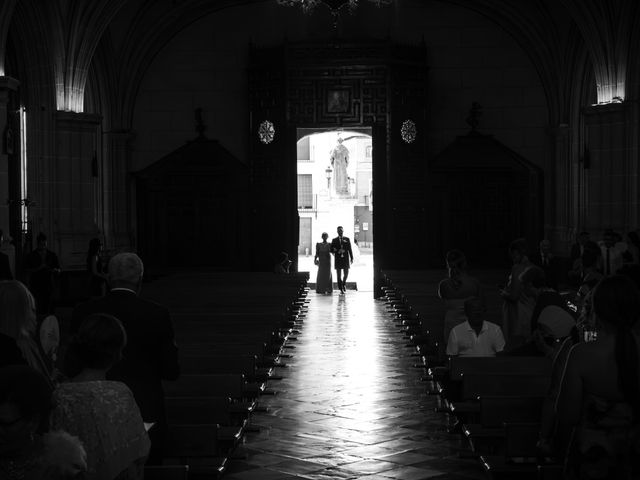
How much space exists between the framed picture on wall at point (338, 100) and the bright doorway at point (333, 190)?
1841 cm

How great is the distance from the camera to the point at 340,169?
46.1 meters

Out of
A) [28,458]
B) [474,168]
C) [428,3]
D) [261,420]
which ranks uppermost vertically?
[428,3]

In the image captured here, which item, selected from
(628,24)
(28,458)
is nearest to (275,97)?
(628,24)

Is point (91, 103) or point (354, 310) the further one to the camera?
point (91, 103)

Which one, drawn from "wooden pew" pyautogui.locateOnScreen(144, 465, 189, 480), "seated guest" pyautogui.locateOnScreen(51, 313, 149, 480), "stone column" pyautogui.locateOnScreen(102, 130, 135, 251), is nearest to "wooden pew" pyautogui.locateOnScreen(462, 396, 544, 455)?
"wooden pew" pyautogui.locateOnScreen(144, 465, 189, 480)

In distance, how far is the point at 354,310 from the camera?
64.7 ft

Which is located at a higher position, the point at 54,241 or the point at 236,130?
the point at 236,130

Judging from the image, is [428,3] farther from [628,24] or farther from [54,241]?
[54,241]

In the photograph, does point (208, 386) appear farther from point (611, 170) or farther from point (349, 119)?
point (349, 119)

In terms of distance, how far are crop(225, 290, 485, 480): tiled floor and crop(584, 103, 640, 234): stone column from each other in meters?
6.34

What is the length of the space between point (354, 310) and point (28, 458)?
16792 mm

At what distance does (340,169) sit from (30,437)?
43.3m

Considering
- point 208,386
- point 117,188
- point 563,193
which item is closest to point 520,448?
point 208,386

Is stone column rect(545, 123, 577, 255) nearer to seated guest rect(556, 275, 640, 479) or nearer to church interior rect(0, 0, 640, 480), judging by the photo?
church interior rect(0, 0, 640, 480)
